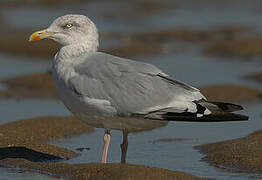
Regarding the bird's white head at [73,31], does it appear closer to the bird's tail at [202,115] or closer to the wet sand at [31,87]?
the bird's tail at [202,115]

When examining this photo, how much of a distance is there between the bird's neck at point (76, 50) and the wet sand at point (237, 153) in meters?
1.68

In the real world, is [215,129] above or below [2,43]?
below

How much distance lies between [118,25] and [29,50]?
4.00 m

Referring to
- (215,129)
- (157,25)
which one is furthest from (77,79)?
(157,25)

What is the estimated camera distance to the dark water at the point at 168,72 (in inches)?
297

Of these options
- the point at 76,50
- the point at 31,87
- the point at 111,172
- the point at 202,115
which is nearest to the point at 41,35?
the point at 76,50

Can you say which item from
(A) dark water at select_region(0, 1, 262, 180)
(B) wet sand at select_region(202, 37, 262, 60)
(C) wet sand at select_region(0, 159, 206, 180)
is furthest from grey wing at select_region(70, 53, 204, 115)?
(B) wet sand at select_region(202, 37, 262, 60)

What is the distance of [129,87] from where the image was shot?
661 cm

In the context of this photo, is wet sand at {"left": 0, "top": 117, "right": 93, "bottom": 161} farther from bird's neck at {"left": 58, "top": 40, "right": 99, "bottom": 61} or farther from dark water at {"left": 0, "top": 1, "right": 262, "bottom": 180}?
bird's neck at {"left": 58, "top": 40, "right": 99, "bottom": 61}

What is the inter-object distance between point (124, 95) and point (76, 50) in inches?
29.3

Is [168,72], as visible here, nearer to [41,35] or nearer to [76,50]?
[41,35]

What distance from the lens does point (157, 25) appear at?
1808cm

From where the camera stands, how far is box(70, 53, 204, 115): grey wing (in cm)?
649

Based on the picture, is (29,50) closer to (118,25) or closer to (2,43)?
(2,43)
